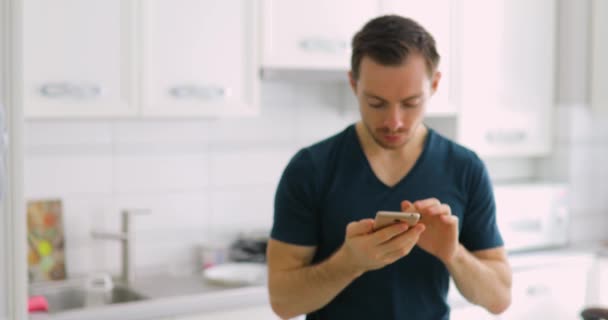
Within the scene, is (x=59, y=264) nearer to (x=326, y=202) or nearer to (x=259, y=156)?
(x=259, y=156)

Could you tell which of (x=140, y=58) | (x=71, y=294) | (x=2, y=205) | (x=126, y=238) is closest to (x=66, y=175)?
(x=126, y=238)

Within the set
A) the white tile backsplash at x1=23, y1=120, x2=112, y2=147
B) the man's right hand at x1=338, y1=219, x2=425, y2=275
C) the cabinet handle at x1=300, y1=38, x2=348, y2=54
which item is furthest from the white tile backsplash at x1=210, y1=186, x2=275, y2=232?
the man's right hand at x1=338, y1=219, x2=425, y2=275

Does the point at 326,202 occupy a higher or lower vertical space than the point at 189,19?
lower

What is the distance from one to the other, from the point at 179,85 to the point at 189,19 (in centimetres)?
21

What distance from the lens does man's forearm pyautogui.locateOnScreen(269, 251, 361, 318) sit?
1683 mm

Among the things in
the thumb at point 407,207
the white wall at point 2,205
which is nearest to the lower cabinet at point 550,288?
the thumb at point 407,207

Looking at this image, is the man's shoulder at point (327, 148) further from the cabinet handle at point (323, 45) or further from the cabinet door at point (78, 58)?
the cabinet handle at point (323, 45)

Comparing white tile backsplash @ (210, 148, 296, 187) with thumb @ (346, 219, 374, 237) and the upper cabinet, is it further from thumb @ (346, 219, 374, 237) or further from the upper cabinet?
thumb @ (346, 219, 374, 237)

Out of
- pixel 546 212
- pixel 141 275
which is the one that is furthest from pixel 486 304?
pixel 546 212

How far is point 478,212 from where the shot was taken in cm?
182

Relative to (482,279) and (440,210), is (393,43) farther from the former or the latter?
(482,279)

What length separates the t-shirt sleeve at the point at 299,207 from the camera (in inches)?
69.3

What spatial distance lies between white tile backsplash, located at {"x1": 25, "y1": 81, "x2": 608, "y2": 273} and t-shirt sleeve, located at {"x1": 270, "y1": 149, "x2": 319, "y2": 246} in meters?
1.32

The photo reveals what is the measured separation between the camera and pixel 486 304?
1.83 metres
